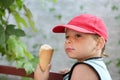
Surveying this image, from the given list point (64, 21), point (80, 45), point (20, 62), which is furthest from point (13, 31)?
point (64, 21)

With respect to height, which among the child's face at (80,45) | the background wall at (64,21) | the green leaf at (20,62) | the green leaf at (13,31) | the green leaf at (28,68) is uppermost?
the child's face at (80,45)

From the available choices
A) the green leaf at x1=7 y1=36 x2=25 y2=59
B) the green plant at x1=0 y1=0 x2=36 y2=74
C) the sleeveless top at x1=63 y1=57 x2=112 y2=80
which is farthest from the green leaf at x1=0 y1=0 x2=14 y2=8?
the sleeveless top at x1=63 y1=57 x2=112 y2=80

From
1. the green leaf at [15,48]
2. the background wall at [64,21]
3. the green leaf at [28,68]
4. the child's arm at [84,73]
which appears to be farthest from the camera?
the background wall at [64,21]

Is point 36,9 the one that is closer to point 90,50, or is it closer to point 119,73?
point 119,73

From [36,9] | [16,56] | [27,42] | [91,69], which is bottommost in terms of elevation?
[27,42]

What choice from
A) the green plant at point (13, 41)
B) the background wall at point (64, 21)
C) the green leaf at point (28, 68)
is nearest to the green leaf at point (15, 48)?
the green plant at point (13, 41)

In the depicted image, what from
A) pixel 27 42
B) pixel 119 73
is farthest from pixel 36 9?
pixel 119 73

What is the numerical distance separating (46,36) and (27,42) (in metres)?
0.17

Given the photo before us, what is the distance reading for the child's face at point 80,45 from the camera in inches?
30.4

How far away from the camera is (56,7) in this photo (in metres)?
2.41

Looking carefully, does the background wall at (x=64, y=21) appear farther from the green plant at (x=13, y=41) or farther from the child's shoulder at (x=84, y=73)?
the child's shoulder at (x=84, y=73)

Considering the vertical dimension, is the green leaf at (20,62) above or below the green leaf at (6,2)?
below

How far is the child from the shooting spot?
750mm

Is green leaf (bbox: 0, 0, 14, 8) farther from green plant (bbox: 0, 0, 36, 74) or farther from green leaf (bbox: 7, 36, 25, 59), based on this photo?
green leaf (bbox: 7, 36, 25, 59)
